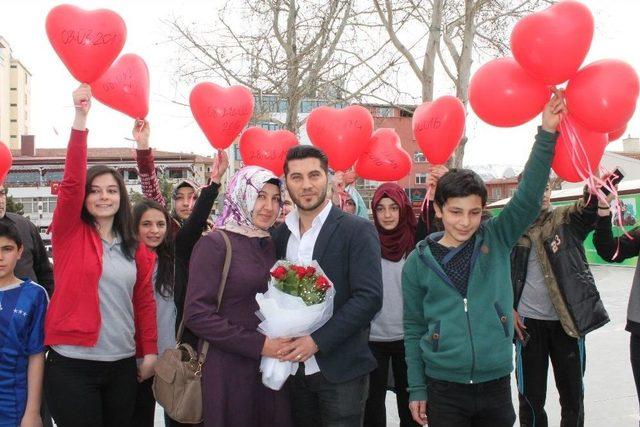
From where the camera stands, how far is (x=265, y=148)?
4070 mm

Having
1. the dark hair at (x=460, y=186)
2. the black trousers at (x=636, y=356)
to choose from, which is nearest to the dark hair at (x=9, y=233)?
the dark hair at (x=460, y=186)

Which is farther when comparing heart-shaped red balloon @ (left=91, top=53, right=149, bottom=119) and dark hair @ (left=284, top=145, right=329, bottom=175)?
heart-shaped red balloon @ (left=91, top=53, right=149, bottom=119)

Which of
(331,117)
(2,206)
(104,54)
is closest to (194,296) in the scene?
(104,54)

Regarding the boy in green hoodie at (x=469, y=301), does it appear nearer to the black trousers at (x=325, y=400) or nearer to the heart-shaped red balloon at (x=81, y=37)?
the black trousers at (x=325, y=400)

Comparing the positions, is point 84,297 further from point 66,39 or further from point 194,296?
point 66,39

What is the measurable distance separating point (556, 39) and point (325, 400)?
1.84 m

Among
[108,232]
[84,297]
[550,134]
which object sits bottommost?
[84,297]

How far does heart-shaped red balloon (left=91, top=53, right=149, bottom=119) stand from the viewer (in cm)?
341

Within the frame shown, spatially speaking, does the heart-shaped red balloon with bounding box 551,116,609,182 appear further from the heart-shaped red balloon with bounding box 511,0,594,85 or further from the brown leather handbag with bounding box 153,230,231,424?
the brown leather handbag with bounding box 153,230,231,424

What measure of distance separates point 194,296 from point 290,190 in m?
0.64

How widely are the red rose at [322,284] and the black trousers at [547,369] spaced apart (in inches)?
69.3

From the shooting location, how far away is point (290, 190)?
8.14 feet

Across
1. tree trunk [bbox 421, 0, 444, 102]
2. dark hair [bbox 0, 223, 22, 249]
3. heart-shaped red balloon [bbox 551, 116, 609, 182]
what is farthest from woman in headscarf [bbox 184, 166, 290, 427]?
tree trunk [bbox 421, 0, 444, 102]

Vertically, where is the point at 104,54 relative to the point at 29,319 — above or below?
above
